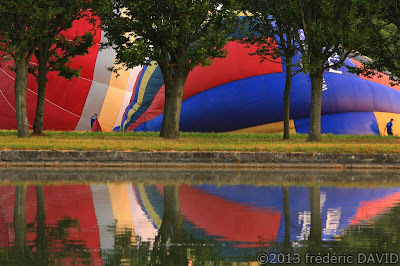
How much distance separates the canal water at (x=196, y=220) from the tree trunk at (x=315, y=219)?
0.01 metres

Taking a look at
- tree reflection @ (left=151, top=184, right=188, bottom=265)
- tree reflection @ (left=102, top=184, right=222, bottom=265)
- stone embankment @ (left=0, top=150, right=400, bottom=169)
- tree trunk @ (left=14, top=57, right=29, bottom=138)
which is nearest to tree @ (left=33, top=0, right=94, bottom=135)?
tree trunk @ (left=14, top=57, right=29, bottom=138)

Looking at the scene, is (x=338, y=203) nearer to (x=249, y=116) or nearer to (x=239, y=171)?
(x=239, y=171)

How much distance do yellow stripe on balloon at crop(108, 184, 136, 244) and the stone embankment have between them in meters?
5.93

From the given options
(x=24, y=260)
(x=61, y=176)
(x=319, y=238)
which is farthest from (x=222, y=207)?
(x=61, y=176)

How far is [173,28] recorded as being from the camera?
30266 mm

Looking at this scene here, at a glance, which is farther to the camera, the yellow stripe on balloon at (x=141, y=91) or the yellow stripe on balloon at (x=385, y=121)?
the yellow stripe on balloon at (x=141, y=91)

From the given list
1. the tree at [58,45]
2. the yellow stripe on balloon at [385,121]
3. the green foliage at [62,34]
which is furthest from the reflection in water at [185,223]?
→ the yellow stripe on balloon at [385,121]

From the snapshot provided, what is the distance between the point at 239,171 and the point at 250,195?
6276mm

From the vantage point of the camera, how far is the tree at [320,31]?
3055 centimetres

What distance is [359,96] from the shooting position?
42.3m

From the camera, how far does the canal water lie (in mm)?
8047

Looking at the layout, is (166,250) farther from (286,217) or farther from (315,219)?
(315,219)

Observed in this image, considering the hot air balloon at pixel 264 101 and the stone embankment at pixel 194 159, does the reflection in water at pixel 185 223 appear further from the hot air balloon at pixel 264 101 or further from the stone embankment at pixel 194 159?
the hot air balloon at pixel 264 101

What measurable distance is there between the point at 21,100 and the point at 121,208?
20.2m
